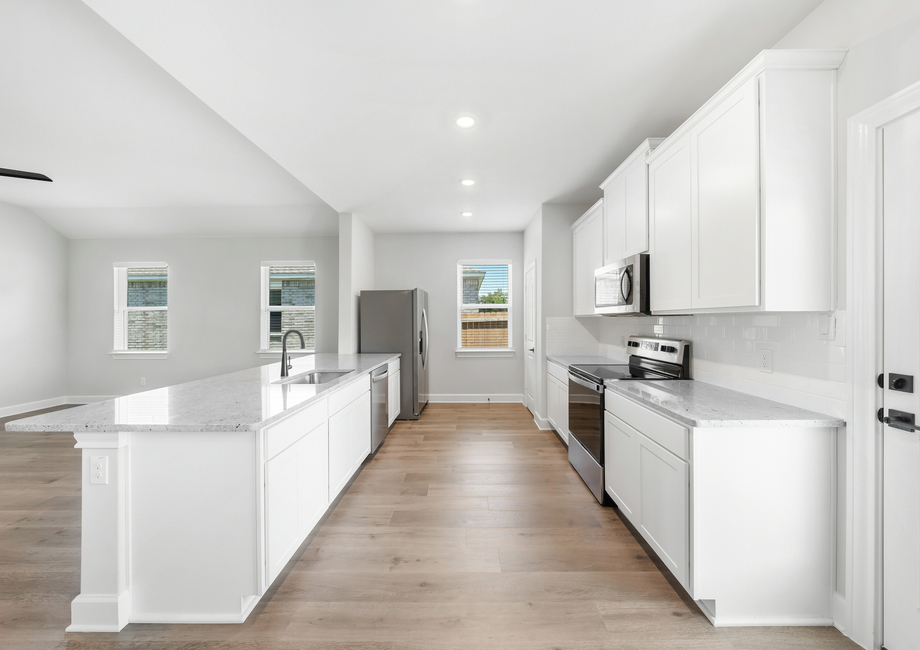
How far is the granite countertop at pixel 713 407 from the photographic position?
1719 mm

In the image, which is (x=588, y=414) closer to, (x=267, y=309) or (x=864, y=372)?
(x=864, y=372)

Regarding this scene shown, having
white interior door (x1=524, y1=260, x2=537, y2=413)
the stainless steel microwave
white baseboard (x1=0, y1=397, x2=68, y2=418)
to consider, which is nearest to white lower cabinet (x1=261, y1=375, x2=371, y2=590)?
the stainless steel microwave

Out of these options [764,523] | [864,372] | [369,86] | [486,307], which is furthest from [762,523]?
[486,307]

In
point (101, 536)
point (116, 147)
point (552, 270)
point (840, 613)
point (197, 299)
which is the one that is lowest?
point (840, 613)

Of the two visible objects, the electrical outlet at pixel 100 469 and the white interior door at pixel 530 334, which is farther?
the white interior door at pixel 530 334

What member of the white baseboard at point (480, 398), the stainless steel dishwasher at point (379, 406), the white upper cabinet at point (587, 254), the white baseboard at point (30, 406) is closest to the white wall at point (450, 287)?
the white baseboard at point (480, 398)

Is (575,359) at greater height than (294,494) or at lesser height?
greater

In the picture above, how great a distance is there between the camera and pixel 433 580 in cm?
206

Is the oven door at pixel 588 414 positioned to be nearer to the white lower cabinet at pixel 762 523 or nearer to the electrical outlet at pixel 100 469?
the white lower cabinet at pixel 762 523

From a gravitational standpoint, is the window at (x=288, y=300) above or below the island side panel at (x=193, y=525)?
above

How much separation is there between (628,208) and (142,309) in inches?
282

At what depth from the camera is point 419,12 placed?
1.81 meters

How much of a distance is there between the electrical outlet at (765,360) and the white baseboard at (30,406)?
8224mm

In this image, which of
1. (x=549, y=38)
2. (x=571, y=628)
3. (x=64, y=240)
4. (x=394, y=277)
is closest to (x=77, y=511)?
(x=571, y=628)
